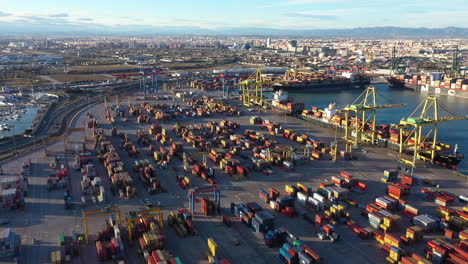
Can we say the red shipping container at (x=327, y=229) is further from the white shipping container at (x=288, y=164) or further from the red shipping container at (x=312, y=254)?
the white shipping container at (x=288, y=164)

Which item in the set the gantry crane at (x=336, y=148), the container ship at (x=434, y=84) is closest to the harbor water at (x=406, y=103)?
the container ship at (x=434, y=84)

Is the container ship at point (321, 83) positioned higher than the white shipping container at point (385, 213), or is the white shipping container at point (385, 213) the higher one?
the container ship at point (321, 83)

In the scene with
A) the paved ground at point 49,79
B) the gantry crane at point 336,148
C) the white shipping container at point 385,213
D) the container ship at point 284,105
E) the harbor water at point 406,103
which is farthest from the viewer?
the paved ground at point 49,79

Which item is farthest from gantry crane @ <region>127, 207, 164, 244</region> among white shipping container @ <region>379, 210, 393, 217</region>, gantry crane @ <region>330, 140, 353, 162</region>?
gantry crane @ <region>330, 140, 353, 162</region>

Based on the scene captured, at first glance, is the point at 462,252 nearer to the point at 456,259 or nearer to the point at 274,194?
the point at 456,259

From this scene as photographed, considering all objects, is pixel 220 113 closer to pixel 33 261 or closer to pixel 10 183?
pixel 10 183

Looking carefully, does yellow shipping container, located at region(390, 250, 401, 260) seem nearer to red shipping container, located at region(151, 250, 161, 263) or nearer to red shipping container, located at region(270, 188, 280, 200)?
red shipping container, located at region(270, 188, 280, 200)

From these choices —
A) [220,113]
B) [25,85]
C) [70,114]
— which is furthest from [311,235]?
[25,85]
